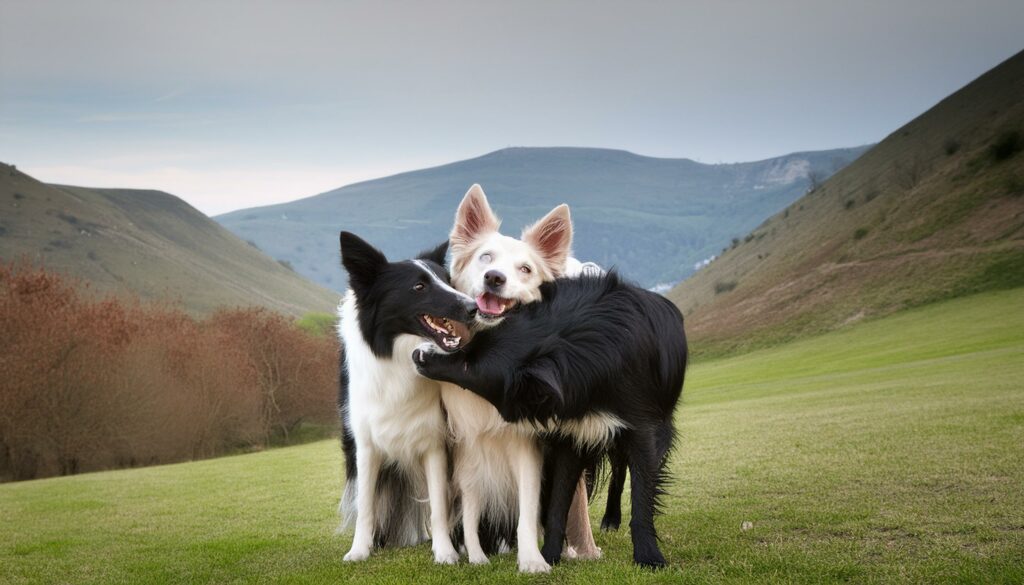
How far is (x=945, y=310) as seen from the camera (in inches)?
2146

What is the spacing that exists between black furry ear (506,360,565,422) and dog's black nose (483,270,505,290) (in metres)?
0.82

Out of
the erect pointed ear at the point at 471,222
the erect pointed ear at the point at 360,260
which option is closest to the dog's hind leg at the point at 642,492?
the erect pointed ear at the point at 471,222

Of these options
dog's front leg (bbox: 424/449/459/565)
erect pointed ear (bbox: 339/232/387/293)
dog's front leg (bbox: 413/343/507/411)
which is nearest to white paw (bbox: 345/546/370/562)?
dog's front leg (bbox: 424/449/459/565)

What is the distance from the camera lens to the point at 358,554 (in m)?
7.62

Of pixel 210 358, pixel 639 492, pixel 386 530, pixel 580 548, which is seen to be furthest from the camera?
pixel 210 358

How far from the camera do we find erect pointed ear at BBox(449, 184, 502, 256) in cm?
748

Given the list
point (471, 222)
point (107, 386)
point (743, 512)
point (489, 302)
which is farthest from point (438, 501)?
point (107, 386)

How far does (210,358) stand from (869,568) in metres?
48.3

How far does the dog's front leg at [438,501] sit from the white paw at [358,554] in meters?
0.83

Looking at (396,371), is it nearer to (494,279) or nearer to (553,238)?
(494,279)

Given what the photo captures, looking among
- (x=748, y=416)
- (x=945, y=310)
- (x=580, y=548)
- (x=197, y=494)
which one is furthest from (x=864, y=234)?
(x=580, y=548)

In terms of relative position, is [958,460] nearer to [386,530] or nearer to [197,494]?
[386,530]

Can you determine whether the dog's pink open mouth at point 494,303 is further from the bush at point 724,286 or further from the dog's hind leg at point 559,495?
the bush at point 724,286

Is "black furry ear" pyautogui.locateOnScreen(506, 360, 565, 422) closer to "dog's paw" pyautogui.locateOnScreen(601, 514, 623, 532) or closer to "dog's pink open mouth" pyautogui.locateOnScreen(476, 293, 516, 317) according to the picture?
"dog's pink open mouth" pyautogui.locateOnScreen(476, 293, 516, 317)
